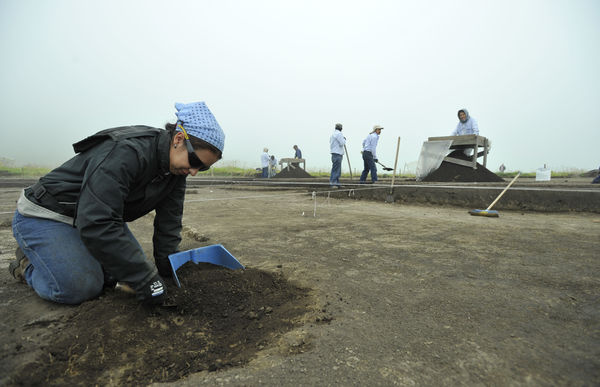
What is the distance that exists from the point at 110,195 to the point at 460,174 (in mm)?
8433

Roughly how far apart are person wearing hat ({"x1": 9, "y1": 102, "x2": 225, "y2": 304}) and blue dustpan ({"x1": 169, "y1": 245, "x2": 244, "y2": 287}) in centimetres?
48

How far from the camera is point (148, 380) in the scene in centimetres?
113

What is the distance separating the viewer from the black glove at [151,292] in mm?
1531

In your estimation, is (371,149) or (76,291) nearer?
(76,291)

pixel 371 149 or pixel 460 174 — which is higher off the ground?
pixel 371 149

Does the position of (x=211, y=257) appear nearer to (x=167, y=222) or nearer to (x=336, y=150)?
(x=167, y=222)

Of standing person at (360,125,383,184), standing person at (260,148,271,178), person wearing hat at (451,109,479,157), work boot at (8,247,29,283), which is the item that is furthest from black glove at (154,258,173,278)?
standing person at (260,148,271,178)

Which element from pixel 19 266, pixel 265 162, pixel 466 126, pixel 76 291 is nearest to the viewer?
pixel 76 291

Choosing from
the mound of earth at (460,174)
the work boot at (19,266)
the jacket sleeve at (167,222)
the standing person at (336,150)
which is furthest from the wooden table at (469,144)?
the work boot at (19,266)

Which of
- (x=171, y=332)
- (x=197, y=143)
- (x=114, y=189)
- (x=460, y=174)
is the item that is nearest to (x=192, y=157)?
(x=197, y=143)

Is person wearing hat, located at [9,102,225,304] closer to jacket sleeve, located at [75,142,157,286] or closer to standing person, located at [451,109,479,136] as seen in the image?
jacket sleeve, located at [75,142,157,286]

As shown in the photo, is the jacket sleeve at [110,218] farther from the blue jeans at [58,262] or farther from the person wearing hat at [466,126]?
the person wearing hat at [466,126]

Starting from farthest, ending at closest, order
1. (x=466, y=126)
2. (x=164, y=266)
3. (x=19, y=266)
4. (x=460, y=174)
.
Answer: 1. (x=466, y=126)
2. (x=460, y=174)
3. (x=164, y=266)
4. (x=19, y=266)

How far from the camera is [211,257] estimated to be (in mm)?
2332
